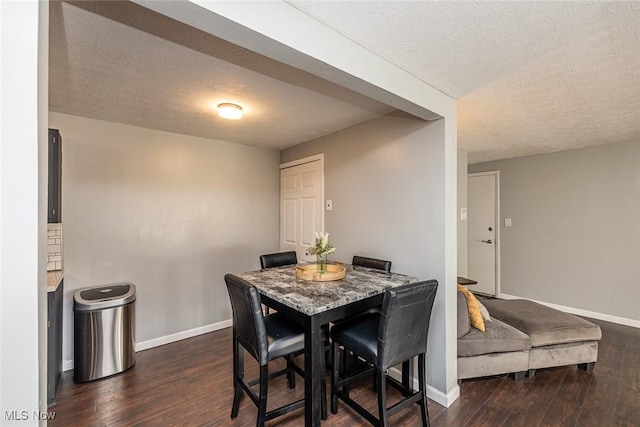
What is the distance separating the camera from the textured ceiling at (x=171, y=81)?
142 centimetres

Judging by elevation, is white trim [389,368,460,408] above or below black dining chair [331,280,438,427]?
below

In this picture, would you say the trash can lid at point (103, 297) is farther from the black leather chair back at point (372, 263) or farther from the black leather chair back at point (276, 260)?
the black leather chair back at point (372, 263)

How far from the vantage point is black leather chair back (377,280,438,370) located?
62.2 inches

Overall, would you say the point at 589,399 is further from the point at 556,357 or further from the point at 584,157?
the point at 584,157

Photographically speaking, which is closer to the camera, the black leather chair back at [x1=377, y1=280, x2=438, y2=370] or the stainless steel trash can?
the black leather chair back at [x1=377, y1=280, x2=438, y2=370]

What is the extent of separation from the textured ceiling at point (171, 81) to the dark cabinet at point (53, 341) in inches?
58.3

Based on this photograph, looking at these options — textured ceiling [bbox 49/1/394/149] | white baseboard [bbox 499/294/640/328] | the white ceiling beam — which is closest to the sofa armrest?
the white ceiling beam

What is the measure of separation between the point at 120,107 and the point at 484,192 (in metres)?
5.02

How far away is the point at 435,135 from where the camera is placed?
2.19 meters

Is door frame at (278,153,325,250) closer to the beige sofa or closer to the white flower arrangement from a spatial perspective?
the white flower arrangement

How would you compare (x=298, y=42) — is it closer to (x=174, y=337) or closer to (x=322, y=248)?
(x=322, y=248)

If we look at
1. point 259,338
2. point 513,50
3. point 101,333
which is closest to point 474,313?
point 259,338

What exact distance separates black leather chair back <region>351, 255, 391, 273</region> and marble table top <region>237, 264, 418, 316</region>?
0.07m

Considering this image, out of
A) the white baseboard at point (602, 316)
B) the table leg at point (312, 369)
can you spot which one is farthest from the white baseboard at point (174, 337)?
the white baseboard at point (602, 316)
